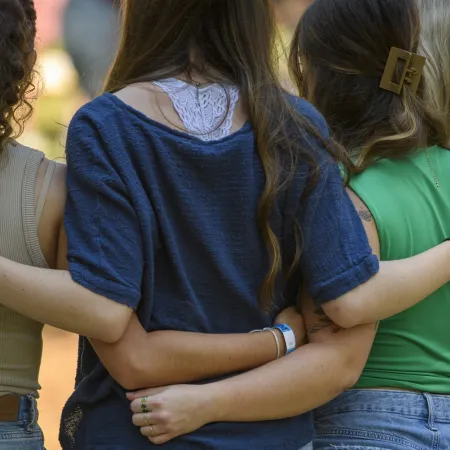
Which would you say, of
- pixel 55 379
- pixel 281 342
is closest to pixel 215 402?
pixel 281 342

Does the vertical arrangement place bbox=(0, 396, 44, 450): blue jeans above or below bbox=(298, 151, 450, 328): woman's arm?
below

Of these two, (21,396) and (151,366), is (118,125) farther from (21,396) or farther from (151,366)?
(21,396)

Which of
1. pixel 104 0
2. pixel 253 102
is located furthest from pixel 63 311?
pixel 104 0

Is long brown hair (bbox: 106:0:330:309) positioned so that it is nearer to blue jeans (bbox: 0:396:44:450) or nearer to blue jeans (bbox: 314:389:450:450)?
blue jeans (bbox: 314:389:450:450)

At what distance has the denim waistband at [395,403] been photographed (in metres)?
1.90

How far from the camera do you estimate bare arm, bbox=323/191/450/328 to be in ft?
5.55

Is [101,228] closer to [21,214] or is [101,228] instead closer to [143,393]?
[21,214]

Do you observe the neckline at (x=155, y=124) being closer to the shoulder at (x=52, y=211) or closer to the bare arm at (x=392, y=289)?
the shoulder at (x=52, y=211)

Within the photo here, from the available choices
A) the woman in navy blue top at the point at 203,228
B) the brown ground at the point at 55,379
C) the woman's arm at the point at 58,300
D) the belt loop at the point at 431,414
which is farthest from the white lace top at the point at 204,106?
the brown ground at the point at 55,379

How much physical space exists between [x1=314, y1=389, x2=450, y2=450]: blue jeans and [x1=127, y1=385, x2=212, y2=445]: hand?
40cm

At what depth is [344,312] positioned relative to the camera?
1.69m

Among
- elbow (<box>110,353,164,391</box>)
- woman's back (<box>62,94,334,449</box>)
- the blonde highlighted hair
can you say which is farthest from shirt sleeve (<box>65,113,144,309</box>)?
the blonde highlighted hair

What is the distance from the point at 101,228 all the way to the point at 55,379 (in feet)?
15.6

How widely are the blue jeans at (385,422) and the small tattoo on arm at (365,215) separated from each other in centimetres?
37
